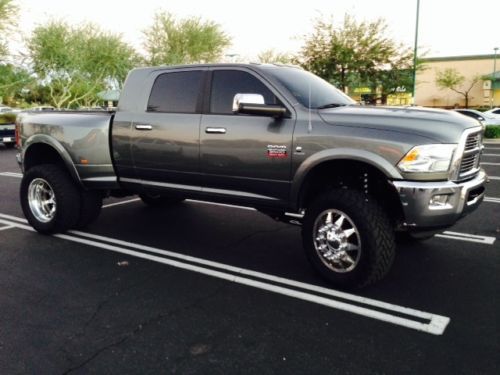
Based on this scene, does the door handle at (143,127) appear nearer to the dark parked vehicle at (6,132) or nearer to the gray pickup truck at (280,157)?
the gray pickup truck at (280,157)

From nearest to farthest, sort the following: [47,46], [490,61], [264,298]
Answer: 1. [264,298]
2. [47,46]
3. [490,61]

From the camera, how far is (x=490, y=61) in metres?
55.0

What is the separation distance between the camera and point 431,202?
11.9 feet

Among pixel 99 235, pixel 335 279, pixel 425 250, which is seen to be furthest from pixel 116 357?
pixel 425 250

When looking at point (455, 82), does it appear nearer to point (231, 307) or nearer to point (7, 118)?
point (7, 118)

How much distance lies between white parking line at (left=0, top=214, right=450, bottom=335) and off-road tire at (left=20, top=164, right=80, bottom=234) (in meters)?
0.24

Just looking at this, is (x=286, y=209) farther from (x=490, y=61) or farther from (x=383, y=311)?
(x=490, y=61)

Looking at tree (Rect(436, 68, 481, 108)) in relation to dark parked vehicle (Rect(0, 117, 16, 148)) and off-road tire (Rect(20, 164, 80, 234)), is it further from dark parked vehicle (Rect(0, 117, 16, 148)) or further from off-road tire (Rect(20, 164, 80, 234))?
off-road tire (Rect(20, 164, 80, 234))

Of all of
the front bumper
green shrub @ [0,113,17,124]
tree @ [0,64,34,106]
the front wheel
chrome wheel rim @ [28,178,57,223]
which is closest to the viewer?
the front bumper

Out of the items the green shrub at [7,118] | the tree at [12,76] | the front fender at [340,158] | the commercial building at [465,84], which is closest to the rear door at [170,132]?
the front fender at [340,158]

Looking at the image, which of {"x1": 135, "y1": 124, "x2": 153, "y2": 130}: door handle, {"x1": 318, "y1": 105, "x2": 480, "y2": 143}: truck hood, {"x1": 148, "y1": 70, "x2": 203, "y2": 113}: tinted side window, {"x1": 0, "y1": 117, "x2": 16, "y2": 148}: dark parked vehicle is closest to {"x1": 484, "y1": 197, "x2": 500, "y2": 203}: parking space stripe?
{"x1": 318, "y1": 105, "x2": 480, "y2": 143}: truck hood

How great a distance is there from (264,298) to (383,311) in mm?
976

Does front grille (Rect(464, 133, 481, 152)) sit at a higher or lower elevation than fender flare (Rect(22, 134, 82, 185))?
higher

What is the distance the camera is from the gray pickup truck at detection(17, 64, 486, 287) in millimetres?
3709
